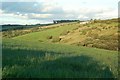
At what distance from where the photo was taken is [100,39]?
104 meters

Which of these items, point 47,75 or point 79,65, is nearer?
point 47,75

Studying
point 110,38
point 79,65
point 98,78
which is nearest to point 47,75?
point 98,78

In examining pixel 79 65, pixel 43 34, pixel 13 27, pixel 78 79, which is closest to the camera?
pixel 78 79

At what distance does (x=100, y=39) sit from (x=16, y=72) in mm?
95083

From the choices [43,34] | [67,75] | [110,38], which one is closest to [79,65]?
[67,75]

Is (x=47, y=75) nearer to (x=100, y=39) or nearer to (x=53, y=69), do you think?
(x=53, y=69)

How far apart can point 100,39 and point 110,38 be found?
627cm

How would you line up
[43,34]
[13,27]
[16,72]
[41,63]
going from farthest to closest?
[13,27] → [43,34] → [41,63] → [16,72]

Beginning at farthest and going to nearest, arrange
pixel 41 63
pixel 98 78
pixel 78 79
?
pixel 41 63
pixel 98 78
pixel 78 79

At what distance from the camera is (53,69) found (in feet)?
36.7

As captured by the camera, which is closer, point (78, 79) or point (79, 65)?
point (78, 79)

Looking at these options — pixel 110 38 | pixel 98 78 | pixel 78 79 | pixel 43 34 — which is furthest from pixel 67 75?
pixel 43 34

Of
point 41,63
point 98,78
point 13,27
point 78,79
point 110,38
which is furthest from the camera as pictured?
point 13,27

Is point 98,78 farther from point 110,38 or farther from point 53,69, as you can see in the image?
point 110,38
